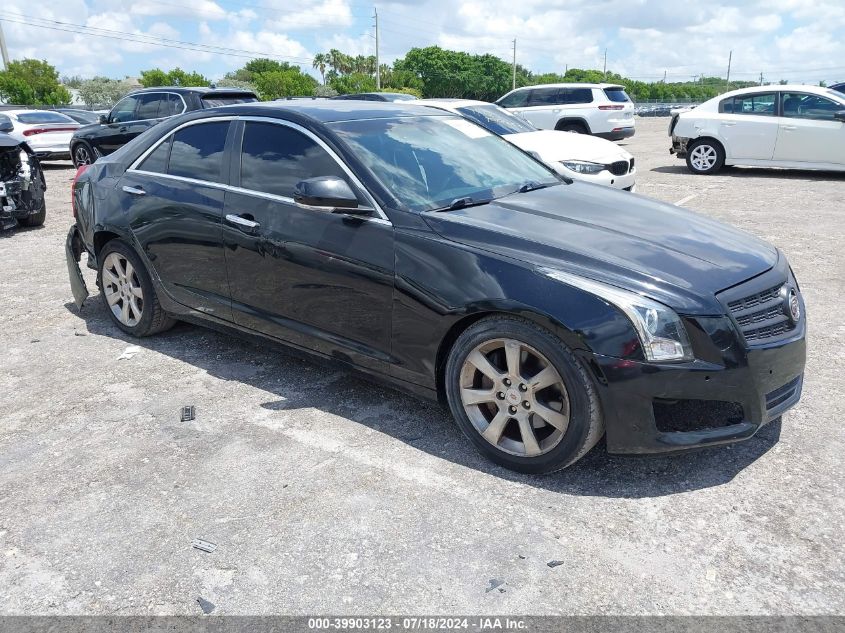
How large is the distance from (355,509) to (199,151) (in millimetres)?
2684

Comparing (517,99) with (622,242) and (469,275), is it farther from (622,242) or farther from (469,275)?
(469,275)

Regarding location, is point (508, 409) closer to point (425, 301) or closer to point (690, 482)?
point (425, 301)

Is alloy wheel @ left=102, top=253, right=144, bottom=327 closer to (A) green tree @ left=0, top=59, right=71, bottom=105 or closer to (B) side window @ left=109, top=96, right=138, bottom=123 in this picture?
(B) side window @ left=109, top=96, right=138, bottom=123

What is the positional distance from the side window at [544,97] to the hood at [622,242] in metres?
15.8

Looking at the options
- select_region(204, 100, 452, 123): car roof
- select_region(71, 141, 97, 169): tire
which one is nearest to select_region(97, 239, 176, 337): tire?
select_region(204, 100, 452, 123): car roof

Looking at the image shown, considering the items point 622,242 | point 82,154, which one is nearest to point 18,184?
point 82,154

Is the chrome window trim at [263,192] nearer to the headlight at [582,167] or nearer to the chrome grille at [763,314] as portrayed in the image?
the chrome grille at [763,314]

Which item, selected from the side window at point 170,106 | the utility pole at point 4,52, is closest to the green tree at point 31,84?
the utility pole at point 4,52

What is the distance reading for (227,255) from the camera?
4352mm

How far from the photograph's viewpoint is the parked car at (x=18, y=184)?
880 cm

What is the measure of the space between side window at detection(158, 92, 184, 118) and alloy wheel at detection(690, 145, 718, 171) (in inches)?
383

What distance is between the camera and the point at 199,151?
465 centimetres

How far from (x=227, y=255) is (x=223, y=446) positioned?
4.02 ft

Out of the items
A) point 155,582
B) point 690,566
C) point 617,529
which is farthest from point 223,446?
point 690,566
